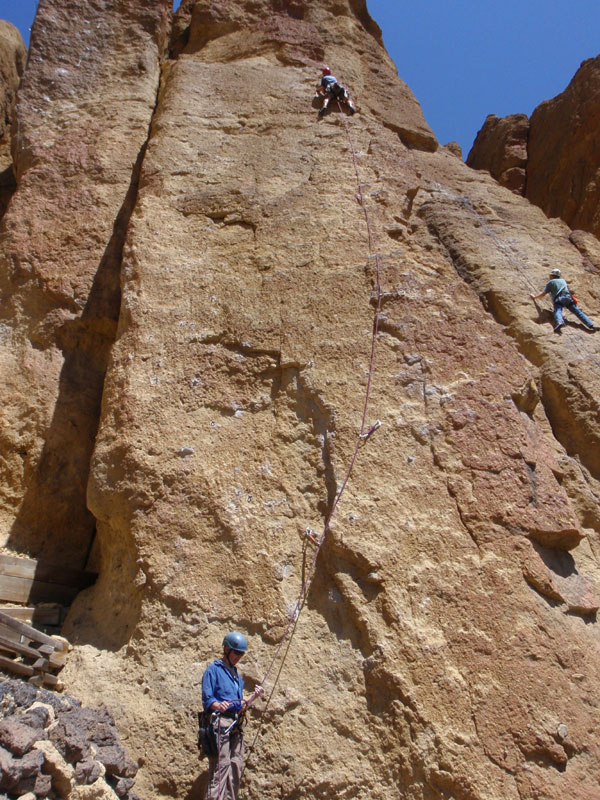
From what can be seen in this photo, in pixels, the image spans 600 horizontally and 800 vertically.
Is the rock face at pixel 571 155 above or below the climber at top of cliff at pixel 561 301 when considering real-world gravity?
above

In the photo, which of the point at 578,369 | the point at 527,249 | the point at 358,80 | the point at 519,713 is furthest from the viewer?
the point at 358,80

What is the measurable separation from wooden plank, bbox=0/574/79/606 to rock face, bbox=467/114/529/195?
9.79m

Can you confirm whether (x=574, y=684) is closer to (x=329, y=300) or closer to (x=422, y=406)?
(x=422, y=406)

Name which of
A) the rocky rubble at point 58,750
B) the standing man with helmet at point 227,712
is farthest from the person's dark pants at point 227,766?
the rocky rubble at point 58,750

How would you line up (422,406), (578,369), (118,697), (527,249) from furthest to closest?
(527,249) < (578,369) < (422,406) < (118,697)

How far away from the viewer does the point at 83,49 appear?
8664 millimetres

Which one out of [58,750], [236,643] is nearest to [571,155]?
[236,643]

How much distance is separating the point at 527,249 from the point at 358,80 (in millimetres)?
3358

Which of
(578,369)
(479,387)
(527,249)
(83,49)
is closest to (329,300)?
(479,387)

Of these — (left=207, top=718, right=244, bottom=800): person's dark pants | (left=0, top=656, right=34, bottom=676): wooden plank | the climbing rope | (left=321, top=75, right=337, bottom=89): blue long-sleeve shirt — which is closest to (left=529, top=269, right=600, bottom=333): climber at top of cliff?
the climbing rope

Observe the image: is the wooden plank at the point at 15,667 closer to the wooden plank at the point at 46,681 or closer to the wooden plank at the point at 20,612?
the wooden plank at the point at 46,681

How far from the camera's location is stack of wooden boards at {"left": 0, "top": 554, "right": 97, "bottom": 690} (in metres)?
4.09

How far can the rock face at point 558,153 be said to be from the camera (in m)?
9.66

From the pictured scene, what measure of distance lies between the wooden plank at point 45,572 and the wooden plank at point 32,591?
A: 0.12 ft
